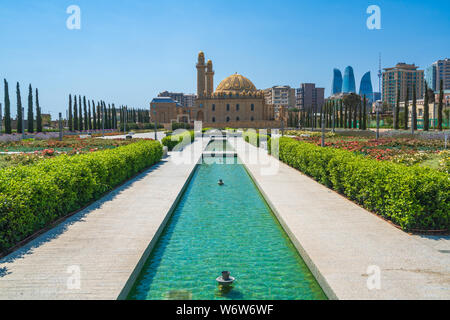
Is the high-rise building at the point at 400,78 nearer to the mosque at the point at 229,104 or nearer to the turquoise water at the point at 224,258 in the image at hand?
the mosque at the point at 229,104

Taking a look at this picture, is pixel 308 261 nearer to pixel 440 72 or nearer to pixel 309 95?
pixel 309 95

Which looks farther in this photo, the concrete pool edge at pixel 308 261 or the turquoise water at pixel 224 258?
the turquoise water at pixel 224 258

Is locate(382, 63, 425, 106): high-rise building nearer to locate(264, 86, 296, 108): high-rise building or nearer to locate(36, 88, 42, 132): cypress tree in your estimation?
locate(264, 86, 296, 108): high-rise building

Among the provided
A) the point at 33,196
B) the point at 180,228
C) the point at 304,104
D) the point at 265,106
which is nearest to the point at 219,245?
the point at 180,228

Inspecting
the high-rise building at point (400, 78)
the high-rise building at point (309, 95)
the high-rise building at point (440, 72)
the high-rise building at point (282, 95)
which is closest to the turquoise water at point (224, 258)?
the high-rise building at point (282, 95)

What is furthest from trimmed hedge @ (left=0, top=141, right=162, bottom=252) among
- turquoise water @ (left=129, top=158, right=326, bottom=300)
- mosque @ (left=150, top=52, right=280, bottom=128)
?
mosque @ (left=150, top=52, right=280, bottom=128)

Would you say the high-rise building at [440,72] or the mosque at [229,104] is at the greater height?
the high-rise building at [440,72]

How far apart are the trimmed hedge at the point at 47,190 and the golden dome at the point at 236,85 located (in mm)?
74221

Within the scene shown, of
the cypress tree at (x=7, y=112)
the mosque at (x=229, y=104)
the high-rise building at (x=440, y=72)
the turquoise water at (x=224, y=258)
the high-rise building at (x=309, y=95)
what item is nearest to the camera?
the turquoise water at (x=224, y=258)

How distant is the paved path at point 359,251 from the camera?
12.7 feet

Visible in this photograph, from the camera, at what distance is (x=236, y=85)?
83.4 metres

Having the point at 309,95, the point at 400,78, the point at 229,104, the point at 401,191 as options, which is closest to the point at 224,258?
the point at 401,191

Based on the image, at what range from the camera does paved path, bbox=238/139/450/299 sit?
3857 millimetres
